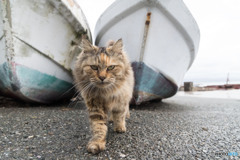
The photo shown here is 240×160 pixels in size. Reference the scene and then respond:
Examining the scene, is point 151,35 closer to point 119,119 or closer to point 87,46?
point 87,46

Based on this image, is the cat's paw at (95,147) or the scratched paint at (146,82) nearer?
the cat's paw at (95,147)

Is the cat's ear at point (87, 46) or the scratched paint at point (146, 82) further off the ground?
the cat's ear at point (87, 46)

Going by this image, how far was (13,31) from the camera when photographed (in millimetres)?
2588

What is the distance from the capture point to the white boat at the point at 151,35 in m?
2.89

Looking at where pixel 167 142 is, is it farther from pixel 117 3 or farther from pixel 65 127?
pixel 117 3

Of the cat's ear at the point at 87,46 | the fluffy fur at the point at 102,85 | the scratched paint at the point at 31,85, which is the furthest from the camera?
the scratched paint at the point at 31,85

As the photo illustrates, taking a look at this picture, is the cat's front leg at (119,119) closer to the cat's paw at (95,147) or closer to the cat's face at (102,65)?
the cat's face at (102,65)

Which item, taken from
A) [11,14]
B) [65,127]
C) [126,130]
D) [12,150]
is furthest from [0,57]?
[126,130]

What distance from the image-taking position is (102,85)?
1.57 m

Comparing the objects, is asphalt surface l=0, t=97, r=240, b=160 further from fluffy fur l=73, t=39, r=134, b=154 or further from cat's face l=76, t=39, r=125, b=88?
cat's face l=76, t=39, r=125, b=88

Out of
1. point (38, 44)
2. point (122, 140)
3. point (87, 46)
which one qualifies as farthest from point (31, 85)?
point (122, 140)

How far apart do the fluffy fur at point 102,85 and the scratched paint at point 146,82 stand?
1175 millimetres

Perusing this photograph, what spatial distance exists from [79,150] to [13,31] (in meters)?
2.39

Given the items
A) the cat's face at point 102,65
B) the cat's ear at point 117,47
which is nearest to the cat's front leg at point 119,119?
the cat's face at point 102,65
